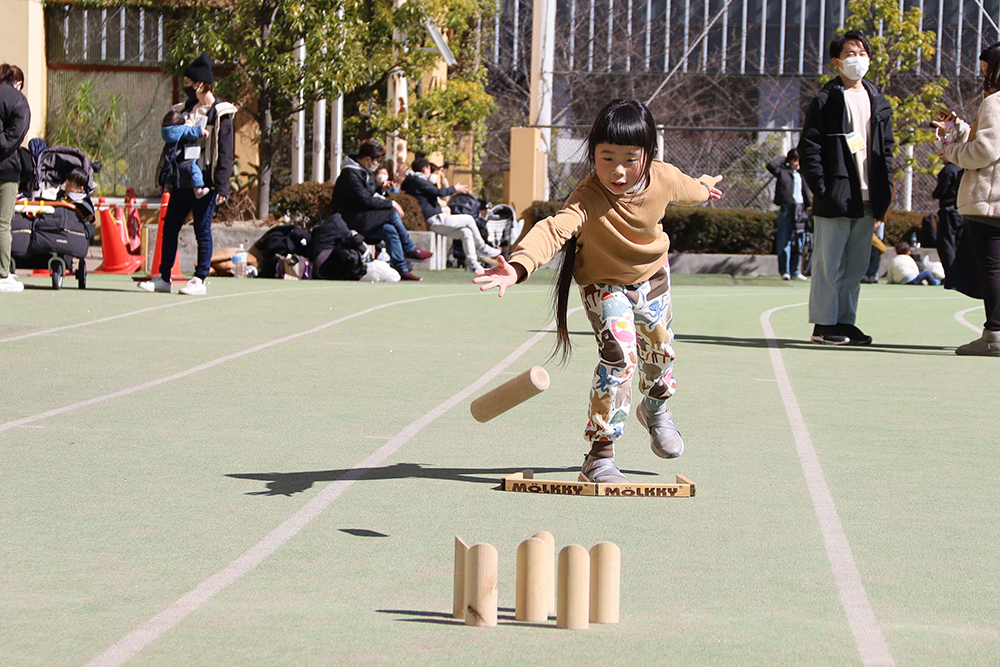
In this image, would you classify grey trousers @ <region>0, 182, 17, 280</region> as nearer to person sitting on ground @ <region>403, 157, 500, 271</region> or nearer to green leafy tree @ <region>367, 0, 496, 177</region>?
person sitting on ground @ <region>403, 157, 500, 271</region>

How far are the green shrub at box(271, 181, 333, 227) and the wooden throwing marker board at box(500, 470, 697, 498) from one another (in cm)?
1567

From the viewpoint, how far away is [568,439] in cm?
698

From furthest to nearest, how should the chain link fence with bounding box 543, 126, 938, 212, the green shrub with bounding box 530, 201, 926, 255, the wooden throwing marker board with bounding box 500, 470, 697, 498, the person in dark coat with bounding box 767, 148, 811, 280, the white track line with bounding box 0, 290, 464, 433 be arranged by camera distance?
1. the chain link fence with bounding box 543, 126, 938, 212
2. the green shrub with bounding box 530, 201, 926, 255
3. the person in dark coat with bounding box 767, 148, 811, 280
4. the white track line with bounding box 0, 290, 464, 433
5. the wooden throwing marker board with bounding box 500, 470, 697, 498

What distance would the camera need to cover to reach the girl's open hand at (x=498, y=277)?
4809 millimetres

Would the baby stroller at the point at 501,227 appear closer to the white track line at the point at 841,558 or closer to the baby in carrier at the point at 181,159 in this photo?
the baby in carrier at the point at 181,159

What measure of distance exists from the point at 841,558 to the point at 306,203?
17122mm

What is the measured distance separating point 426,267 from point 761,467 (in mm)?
15534

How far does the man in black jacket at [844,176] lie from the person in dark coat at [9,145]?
23.4 feet

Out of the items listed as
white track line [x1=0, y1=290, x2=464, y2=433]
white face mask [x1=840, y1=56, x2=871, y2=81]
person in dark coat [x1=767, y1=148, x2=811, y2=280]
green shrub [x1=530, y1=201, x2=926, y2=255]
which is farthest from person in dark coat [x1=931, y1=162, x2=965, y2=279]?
white track line [x1=0, y1=290, x2=464, y2=433]

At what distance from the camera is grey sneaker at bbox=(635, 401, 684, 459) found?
19.7 feet

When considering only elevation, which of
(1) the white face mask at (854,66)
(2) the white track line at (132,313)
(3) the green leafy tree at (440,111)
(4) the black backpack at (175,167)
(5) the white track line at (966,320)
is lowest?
(5) the white track line at (966,320)

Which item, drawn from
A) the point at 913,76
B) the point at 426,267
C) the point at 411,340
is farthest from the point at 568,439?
the point at 913,76

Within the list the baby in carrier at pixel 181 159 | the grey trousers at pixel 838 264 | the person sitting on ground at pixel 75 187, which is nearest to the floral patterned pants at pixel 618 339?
the grey trousers at pixel 838 264

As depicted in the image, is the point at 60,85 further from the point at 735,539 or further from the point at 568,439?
the point at 735,539
